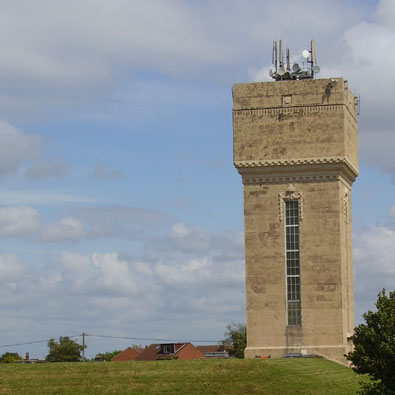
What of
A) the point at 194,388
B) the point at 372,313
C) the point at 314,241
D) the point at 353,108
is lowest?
the point at 194,388

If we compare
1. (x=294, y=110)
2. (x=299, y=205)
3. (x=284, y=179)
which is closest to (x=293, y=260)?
(x=299, y=205)

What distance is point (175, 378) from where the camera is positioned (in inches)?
2034

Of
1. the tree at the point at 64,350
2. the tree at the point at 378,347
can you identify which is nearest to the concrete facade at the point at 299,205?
the tree at the point at 378,347

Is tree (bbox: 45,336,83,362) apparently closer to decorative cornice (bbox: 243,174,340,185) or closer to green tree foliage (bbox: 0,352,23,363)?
green tree foliage (bbox: 0,352,23,363)

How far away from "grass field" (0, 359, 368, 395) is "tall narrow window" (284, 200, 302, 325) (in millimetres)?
9624

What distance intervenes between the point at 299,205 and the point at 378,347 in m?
18.1

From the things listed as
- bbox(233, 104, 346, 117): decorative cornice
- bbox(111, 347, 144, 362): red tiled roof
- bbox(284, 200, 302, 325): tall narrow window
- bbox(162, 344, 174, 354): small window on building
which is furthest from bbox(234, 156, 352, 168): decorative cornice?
bbox(111, 347, 144, 362): red tiled roof

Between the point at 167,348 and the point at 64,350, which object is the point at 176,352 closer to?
the point at 167,348

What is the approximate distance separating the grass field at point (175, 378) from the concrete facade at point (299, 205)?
9.33 m

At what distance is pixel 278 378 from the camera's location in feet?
173

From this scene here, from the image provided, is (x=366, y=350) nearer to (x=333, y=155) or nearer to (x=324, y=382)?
(x=324, y=382)

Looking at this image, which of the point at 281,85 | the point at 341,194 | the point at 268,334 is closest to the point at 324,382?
the point at 268,334

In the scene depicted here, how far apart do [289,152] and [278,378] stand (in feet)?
62.6

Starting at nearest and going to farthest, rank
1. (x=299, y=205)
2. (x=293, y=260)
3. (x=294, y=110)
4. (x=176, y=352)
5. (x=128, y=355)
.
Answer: (x=293, y=260) → (x=299, y=205) → (x=294, y=110) → (x=176, y=352) → (x=128, y=355)
